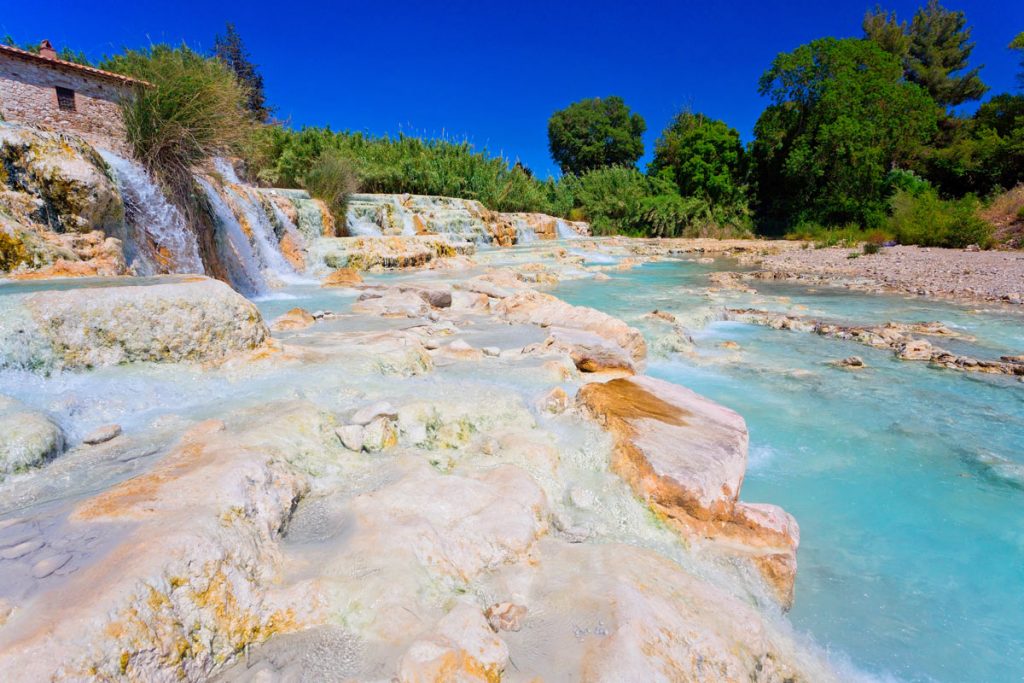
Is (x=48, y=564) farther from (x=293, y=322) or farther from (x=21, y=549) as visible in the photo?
(x=293, y=322)

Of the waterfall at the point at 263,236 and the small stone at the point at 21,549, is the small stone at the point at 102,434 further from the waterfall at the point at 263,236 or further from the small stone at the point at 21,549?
the waterfall at the point at 263,236

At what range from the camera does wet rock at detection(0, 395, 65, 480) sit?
1929 millimetres

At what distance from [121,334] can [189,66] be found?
5.73 metres

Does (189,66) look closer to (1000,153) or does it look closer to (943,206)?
(943,206)

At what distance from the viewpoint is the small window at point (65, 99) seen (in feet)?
32.8

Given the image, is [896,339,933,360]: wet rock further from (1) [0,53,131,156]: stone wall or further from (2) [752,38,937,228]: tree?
(2) [752,38,937,228]: tree

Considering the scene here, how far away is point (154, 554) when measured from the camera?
1.31 m

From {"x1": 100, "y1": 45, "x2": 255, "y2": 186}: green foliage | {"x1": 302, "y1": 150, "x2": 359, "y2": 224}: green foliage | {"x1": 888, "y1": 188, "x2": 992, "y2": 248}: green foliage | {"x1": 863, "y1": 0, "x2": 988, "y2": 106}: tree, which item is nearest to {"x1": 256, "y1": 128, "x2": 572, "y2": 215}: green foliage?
{"x1": 302, "y1": 150, "x2": 359, "y2": 224}: green foliage

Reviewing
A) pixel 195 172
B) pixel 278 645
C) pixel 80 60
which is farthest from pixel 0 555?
pixel 80 60

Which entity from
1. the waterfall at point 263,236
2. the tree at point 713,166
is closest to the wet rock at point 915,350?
the waterfall at point 263,236

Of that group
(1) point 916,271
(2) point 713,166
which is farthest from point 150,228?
(2) point 713,166

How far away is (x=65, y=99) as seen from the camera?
33.1 ft

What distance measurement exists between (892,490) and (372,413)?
289 centimetres

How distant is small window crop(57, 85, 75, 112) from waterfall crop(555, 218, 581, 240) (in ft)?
55.3
